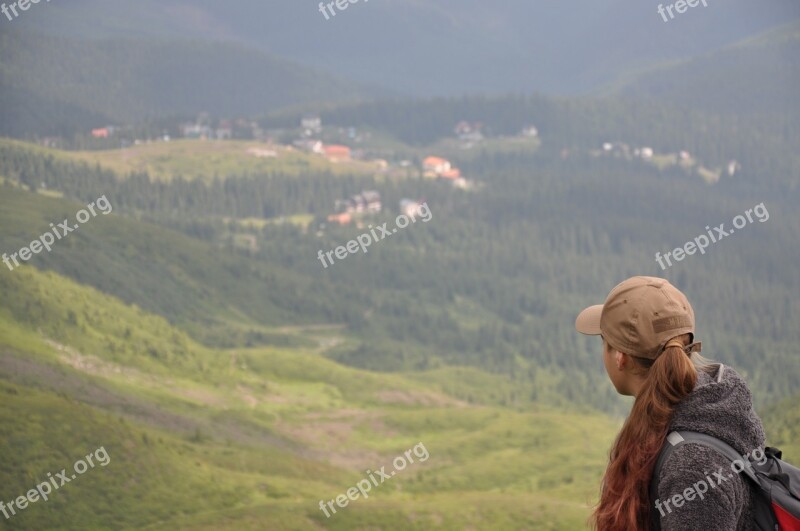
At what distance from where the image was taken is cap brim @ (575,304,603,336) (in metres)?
9.07

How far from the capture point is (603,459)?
68500 mm

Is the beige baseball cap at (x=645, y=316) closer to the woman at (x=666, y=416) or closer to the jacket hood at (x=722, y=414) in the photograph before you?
the woman at (x=666, y=416)

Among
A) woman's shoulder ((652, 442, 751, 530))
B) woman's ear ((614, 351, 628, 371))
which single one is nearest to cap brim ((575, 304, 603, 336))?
woman's ear ((614, 351, 628, 371))

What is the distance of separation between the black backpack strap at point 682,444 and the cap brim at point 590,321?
105 cm

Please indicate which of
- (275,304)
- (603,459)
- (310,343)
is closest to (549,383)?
(310,343)

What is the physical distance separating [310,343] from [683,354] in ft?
372

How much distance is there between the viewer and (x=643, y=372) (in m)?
8.98

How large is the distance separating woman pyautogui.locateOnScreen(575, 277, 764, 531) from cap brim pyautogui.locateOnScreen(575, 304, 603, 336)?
0.28 ft

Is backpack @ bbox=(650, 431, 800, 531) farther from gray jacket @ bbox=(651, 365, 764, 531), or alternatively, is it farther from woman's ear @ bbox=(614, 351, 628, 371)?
woman's ear @ bbox=(614, 351, 628, 371)

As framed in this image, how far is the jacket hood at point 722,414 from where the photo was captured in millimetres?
8516

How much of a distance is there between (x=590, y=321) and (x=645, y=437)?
3.50 feet

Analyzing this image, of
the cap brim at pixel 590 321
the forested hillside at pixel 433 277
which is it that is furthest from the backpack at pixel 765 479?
the forested hillside at pixel 433 277

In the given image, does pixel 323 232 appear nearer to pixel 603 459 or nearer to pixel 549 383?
pixel 549 383

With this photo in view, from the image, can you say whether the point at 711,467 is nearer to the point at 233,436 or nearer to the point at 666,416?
the point at 666,416
